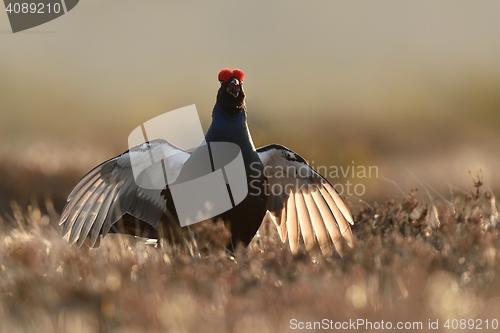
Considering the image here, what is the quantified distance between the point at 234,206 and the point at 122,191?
1.00 m

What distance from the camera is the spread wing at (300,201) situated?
5.31m

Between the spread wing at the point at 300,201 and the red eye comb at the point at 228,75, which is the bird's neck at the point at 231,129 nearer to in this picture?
the red eye comb at the point at 228,75

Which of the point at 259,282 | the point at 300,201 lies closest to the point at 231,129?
the point at 300,201

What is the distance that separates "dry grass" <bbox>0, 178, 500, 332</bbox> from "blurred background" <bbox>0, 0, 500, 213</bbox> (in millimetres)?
7058

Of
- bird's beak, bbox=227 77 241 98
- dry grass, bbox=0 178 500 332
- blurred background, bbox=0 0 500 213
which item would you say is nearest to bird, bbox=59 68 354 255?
bird's beak, bbox=227 77 241 98

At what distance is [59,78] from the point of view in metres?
23.6

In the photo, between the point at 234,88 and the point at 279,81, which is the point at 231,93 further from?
the point at 279,81

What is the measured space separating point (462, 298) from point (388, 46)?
2529cm

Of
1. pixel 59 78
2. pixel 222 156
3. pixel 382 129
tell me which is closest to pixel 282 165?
pixel 222 156

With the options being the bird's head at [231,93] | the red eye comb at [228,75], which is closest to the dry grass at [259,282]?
the bird's head at [231,93]

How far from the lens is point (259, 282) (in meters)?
3.73

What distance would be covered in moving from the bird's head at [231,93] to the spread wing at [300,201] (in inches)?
18.5

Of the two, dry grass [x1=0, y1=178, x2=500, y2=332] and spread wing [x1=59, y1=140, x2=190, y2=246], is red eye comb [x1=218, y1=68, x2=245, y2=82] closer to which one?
spread wing [x1=59, y1=140, x2=190, y2=246]

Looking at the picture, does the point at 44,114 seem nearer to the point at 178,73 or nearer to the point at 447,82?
the point at 178,73
